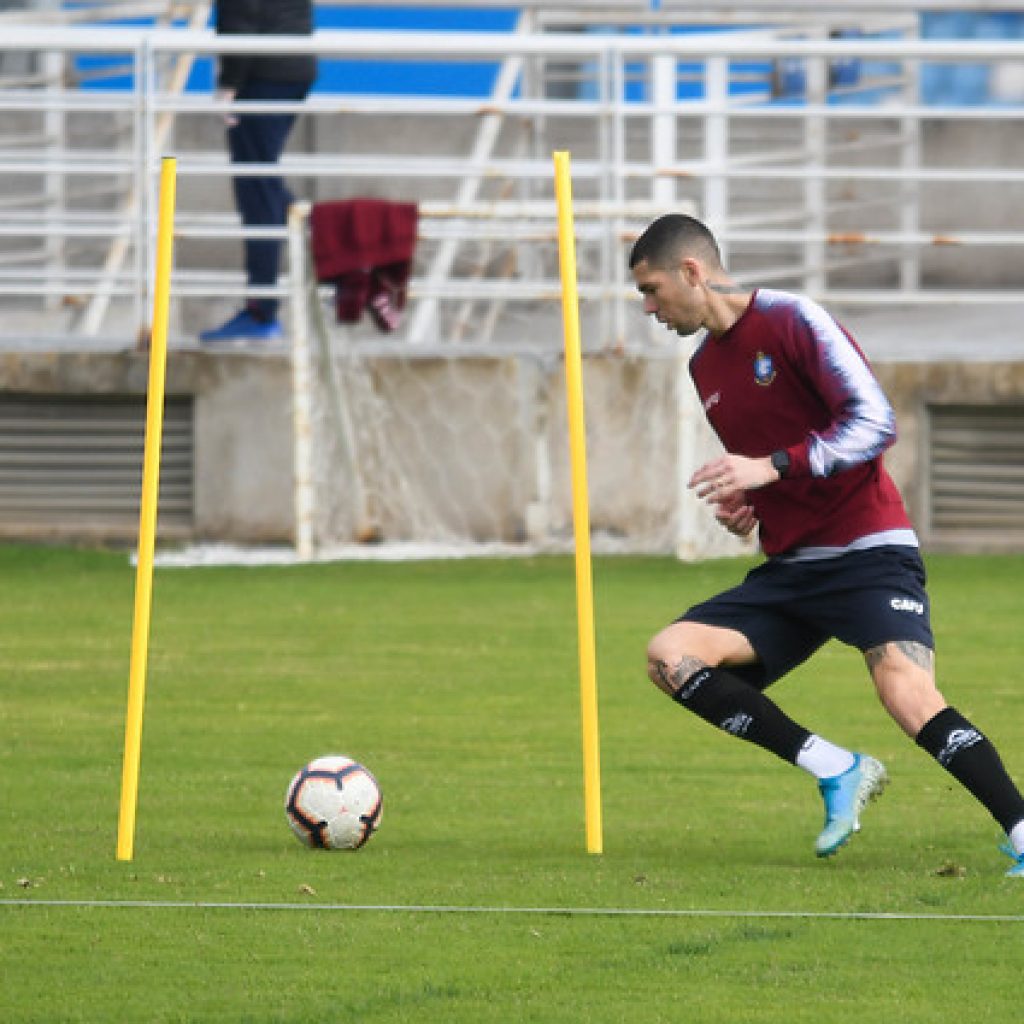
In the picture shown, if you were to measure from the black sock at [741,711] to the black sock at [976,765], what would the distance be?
0.43 meters

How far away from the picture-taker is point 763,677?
758 centimetres

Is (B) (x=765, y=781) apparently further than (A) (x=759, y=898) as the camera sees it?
Yes

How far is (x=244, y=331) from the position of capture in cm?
1593

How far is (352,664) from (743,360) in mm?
4632

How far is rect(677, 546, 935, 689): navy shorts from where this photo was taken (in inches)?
283

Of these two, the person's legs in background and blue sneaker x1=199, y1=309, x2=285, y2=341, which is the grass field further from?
the person's legs in background

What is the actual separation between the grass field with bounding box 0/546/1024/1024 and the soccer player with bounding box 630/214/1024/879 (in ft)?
1.21

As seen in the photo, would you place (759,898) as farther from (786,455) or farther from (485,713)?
(485,713)

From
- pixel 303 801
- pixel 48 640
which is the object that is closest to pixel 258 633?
pixel 48 640

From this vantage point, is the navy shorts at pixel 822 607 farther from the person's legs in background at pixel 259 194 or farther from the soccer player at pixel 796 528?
the person's legs in background at pixel 259 194

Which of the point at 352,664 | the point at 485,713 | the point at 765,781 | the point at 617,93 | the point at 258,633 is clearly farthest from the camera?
the point at 617,93

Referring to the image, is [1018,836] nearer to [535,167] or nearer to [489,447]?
[489,447]

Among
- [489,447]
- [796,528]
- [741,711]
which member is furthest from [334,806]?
[489,447]

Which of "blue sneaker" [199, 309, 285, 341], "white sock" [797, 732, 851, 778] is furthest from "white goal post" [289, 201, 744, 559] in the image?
"white sock" [797, 732, 851, 778]
